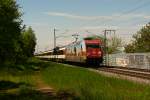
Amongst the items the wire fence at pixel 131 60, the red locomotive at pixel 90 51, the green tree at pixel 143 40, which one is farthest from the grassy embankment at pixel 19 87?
the green tree at pixel 143 40

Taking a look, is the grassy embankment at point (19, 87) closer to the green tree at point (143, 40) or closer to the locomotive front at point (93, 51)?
the locomotive front at point (93, 51)

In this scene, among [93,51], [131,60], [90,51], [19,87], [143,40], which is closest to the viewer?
[19,87]

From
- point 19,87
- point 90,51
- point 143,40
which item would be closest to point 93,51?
point 90,51

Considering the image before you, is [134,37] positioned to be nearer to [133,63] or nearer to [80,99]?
[133,63]

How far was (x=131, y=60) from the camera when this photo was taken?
53.1 metres

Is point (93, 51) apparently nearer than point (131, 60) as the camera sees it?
Yes

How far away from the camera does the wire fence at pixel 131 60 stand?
47.3 metres

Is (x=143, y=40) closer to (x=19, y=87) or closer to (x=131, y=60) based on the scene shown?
(x=131, y=60)

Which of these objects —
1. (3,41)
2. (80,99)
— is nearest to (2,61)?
(3,41)

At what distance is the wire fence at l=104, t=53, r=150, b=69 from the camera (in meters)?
47.3

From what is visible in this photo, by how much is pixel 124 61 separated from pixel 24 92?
121 ft

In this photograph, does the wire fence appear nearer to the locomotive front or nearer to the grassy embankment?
the locomotive front

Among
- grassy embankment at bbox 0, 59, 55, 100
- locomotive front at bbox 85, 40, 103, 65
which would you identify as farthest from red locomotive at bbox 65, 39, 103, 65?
grassy embankment at bbox 0, 59, 55, 100

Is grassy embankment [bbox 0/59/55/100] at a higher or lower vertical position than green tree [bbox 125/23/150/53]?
lower
